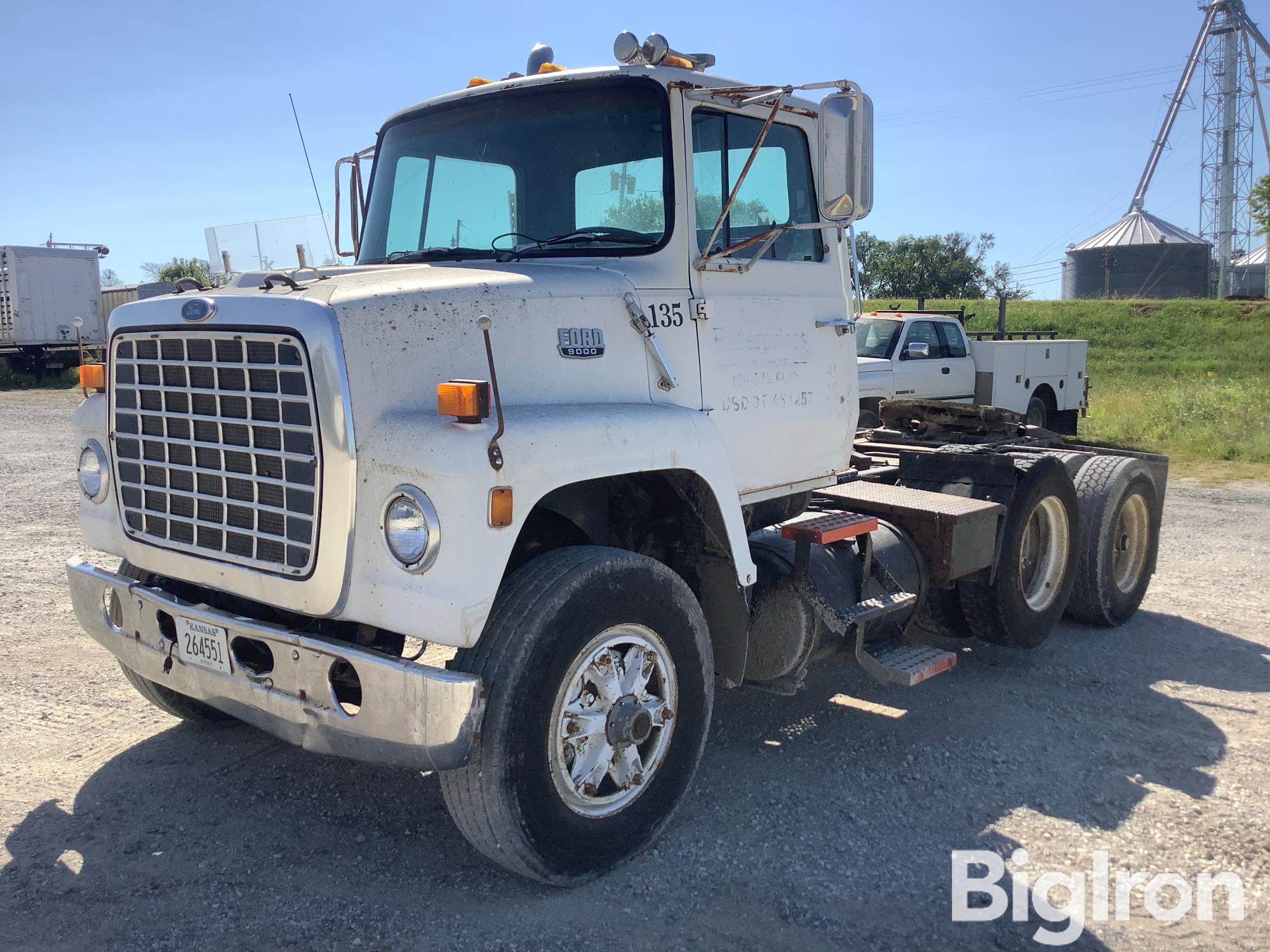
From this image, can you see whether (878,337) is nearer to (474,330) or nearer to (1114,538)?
(1114,538)

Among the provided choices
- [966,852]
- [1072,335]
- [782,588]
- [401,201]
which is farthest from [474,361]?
[1072,335]

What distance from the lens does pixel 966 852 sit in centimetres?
370

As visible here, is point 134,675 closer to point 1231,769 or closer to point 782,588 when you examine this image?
point 782,588

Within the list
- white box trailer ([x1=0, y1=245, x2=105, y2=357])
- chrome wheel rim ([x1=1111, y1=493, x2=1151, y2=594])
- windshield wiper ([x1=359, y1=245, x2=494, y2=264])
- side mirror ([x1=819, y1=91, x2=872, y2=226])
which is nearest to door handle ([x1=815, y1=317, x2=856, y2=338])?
side mirror ([x1=819, y1=91, x2=872, y2=226])

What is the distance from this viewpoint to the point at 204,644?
336 cm

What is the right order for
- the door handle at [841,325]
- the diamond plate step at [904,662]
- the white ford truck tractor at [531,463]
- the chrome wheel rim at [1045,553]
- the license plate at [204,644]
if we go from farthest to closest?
the chrome wheel rim at [1045,553], the door handle at [841,325], the diamond plate step at [904,662], the license plate at [204,644], the white ford truck tractor at [531,463]

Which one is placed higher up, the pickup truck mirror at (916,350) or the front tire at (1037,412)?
the pickup truck mirror at (916,350)

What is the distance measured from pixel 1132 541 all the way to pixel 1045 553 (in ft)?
3.90

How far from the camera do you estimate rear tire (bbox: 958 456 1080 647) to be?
18.7 ft

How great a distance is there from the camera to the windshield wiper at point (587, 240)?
3.98 meters

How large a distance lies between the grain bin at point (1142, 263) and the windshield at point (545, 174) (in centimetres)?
6146

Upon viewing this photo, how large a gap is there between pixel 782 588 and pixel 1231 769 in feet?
7.10

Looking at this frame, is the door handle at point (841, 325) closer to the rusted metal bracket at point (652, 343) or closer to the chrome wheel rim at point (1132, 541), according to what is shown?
the rusted metal bracket at point (652, 343)

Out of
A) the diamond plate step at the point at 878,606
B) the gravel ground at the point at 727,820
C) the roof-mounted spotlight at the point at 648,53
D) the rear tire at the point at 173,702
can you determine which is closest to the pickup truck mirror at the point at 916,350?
the gravel ground at the point at 727,820
